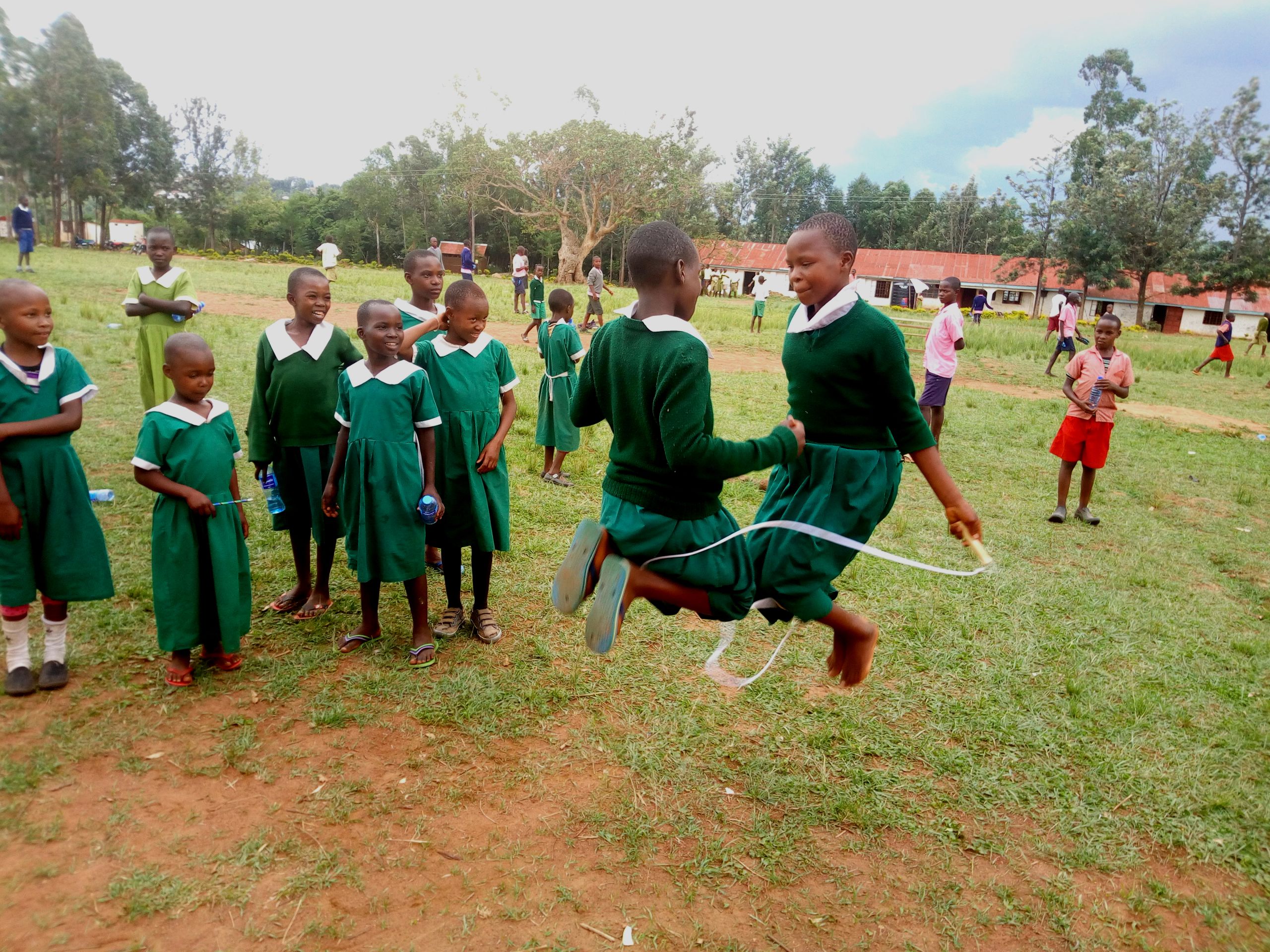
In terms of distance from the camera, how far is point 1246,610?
559cm

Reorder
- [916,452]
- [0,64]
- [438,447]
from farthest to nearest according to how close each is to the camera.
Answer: [0,64]
[438,447]
[916,452]

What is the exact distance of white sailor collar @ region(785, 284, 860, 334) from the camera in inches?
116

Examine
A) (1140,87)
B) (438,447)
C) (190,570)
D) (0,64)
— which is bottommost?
(190,570)

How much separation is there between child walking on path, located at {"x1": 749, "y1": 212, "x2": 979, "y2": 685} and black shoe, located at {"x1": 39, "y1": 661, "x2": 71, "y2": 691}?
318 centimetres

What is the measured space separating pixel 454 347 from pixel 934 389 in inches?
252

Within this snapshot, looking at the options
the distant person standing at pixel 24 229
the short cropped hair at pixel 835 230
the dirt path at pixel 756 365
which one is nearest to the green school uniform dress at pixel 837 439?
the short cropped hair at pixel 835 230

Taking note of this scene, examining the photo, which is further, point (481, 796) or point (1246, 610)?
point (1246, 610)

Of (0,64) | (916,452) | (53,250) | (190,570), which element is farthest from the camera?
(53,250)

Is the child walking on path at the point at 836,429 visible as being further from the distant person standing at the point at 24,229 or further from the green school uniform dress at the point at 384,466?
the distant person standing at the point at 24,229

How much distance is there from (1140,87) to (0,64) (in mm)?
73339

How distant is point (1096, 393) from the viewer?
7.06 metres

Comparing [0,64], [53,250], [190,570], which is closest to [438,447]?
[190,570]

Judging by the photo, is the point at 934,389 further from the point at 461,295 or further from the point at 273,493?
the point at 273,493

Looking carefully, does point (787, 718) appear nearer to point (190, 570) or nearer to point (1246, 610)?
point (190, 570)
